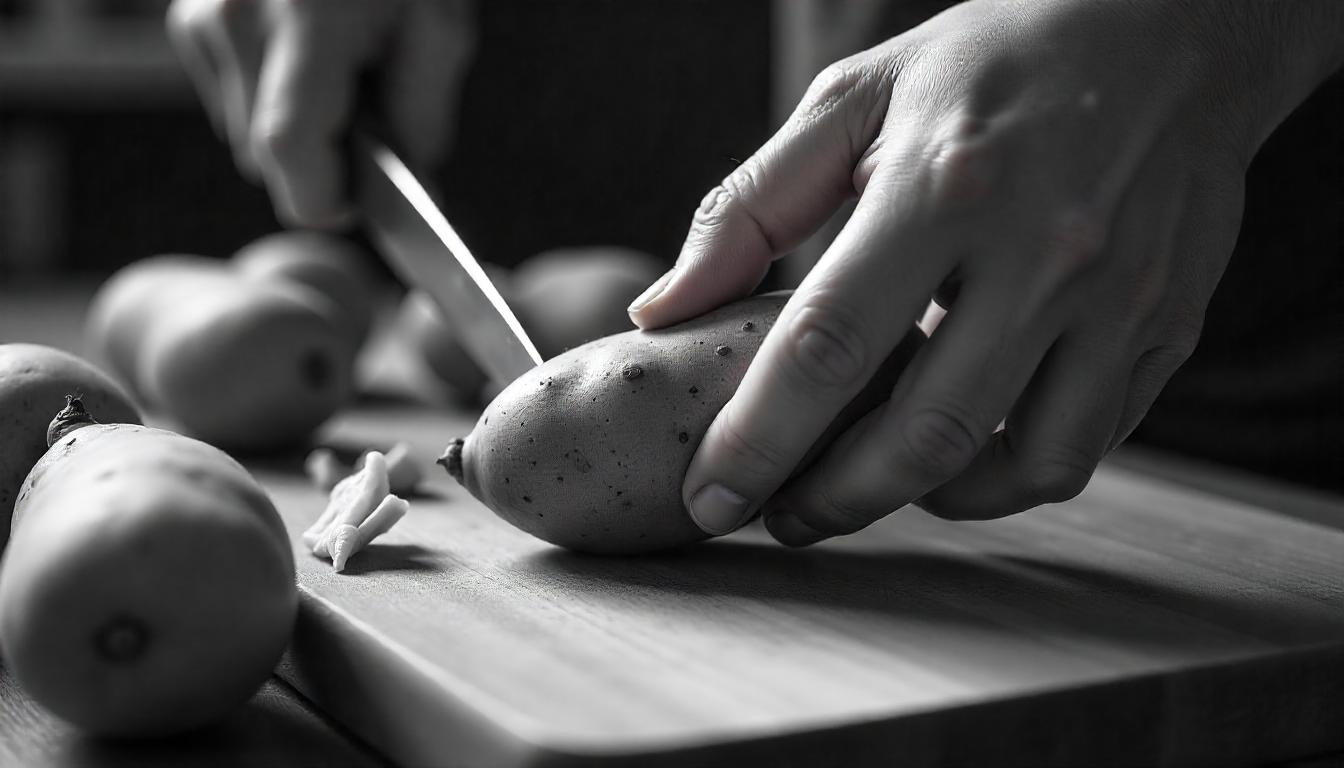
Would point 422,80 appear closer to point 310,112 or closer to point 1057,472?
point 310,112

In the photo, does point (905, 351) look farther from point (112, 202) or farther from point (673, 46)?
point (112, 202)

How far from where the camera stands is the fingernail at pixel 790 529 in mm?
1302

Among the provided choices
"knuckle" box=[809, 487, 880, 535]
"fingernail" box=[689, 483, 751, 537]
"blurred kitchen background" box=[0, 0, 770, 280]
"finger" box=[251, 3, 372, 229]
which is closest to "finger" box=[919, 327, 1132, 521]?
"knuckle" box=[809, 487, 880, 535]

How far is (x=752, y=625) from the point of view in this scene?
111cm

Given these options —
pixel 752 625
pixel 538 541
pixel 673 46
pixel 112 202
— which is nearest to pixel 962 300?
pixel 752 625

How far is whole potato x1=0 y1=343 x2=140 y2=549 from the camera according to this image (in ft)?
4.04

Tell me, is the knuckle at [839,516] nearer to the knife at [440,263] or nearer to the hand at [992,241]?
the hand at [992,241]

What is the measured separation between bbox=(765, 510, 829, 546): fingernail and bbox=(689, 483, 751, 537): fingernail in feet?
0.20

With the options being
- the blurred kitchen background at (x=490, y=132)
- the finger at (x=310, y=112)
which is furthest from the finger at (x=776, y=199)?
the blurred kitchen background at (x=490, y=132)

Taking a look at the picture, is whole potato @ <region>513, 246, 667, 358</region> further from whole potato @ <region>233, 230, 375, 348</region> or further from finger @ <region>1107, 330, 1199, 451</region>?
finger @ <region>1107, 330, 1199, 451</region>

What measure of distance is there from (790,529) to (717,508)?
0.11m

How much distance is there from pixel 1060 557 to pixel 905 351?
0.84 ft

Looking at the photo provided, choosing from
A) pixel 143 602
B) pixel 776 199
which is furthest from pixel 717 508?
pixel 143 602

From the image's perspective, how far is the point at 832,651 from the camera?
1.04 metres
